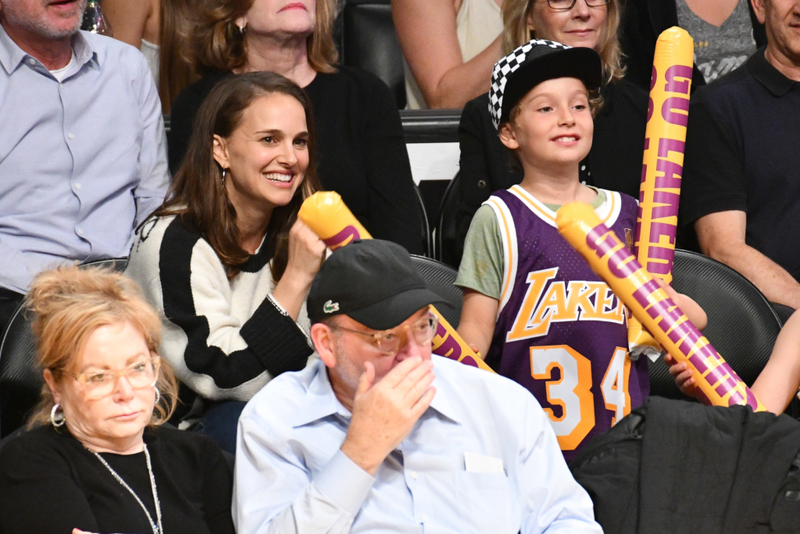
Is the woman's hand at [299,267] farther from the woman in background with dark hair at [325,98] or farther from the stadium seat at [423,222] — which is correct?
the stadium seat at [423,222]

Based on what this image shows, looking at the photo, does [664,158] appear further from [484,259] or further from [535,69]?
[484,259]

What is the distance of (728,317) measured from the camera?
2398 mm

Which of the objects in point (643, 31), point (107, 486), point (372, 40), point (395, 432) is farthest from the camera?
point (372, 40)

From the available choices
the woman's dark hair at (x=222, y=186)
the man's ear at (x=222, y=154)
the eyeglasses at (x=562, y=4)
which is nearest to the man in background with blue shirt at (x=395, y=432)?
the woman's dark hair at (x=222, y=186)

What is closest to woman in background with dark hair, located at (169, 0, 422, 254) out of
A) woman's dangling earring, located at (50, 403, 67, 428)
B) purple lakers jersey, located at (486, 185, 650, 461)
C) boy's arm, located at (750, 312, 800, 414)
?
purple lakers jersey, located at (486, 185, 650, 461)

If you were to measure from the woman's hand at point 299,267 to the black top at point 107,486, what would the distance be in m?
0.44

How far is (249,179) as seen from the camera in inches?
89.5

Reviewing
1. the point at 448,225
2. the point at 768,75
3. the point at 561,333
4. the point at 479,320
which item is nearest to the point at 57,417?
the point at 479,320

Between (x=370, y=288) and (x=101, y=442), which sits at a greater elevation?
(x=370, y=288)

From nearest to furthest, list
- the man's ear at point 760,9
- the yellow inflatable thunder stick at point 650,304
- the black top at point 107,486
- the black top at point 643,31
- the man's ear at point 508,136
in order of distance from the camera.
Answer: the black top at point 107,486, the yellow inflatable thunder stick at point 650,304, the man's ear at point 508,136, the man's ear at point 760,9, the black top at point 643,31

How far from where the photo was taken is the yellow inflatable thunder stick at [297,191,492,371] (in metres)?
1.96

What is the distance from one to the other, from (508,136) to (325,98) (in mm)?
670

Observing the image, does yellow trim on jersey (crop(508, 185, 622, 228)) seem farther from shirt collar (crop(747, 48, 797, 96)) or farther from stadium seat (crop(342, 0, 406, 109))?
stadium seat (crop(342, 0, 406, 109))

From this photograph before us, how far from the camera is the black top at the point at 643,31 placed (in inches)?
131
